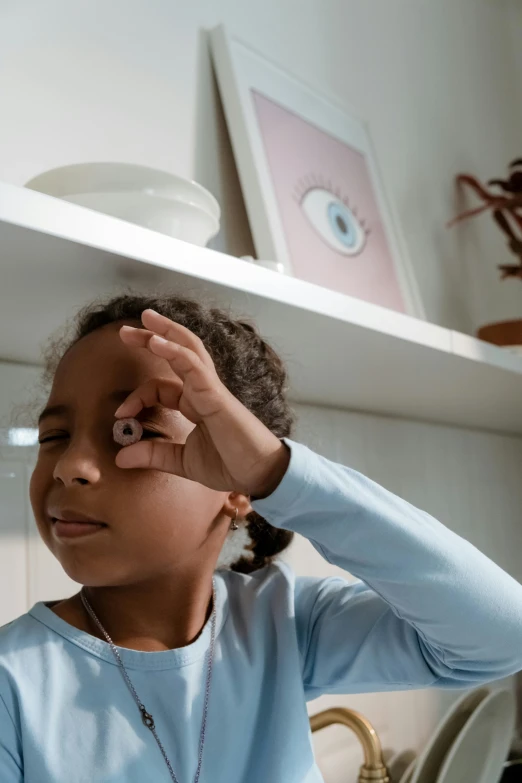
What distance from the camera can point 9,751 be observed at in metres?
0.59

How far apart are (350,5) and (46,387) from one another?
1.07 metres

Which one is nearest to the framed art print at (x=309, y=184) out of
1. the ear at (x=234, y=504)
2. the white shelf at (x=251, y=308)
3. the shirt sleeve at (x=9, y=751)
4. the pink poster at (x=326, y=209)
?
the pink poster at (x=326, y=209)

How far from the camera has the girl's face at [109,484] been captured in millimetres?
594

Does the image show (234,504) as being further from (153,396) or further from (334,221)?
(334,221)

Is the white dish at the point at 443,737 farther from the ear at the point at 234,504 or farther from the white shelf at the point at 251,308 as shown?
the ear at the point at 234,504

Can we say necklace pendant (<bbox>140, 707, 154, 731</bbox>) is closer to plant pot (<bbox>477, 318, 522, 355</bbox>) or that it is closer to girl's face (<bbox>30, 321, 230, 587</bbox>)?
girl's face (<bbox>30, 321, 230, 587</bbox>)

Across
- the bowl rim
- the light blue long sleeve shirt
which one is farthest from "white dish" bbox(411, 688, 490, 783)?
the bowl rim

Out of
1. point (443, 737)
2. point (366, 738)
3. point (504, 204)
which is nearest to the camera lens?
point (366, 738)

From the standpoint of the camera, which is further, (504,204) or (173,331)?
(504,204)

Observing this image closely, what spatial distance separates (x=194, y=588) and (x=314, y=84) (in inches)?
37.4

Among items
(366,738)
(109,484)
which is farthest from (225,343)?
(366,738)

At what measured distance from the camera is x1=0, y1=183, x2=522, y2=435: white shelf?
59cm

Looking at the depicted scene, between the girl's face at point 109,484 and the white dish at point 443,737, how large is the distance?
65 cm

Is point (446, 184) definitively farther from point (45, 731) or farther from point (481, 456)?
point (45, 731)
